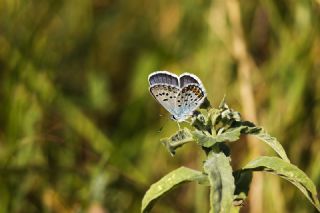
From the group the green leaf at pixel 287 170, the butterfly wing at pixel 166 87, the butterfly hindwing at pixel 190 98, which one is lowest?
the green leaf at pixel 287 170

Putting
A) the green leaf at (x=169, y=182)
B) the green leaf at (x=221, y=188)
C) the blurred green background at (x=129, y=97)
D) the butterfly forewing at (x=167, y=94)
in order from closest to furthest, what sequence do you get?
the green leaf at (x=221, y=188) → the green leaf at (x=169, y=182) → the butterfly forewing at (x=167, y=94) → the blurred green background at (x=129, y=97)

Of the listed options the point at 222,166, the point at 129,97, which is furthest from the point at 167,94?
the point at 129,97

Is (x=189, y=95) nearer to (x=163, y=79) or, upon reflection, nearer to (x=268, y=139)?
(x=163, y=79)

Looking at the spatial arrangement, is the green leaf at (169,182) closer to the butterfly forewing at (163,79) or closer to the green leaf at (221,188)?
the green leaf at (221,188)

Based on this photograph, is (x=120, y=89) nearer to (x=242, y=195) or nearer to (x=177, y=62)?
(x=177, y=62)

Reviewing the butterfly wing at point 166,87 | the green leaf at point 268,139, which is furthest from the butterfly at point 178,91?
the green leaf at point 268,139

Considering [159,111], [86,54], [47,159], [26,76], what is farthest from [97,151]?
[86,54]
